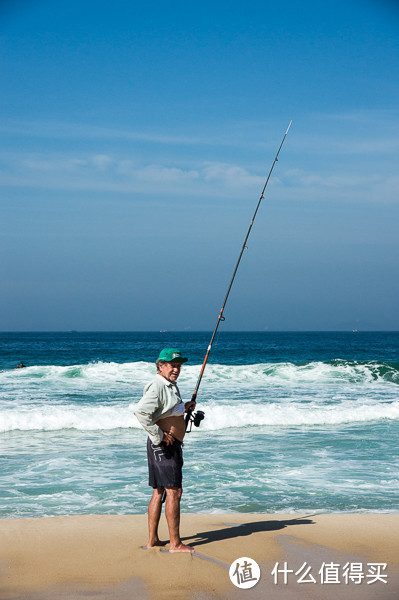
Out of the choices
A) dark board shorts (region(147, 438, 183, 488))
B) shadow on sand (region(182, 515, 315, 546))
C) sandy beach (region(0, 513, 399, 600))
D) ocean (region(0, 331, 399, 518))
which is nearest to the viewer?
sandy beach (region(0, 513, 399, 600))

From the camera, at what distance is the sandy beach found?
3.42 meters

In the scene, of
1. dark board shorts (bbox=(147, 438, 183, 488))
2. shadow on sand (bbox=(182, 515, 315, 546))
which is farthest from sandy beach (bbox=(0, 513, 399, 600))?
dark board shorts (bbox=(147, 438, 183, 488))

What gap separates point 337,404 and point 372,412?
1561 millimetres

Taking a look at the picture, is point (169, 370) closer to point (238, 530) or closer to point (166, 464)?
point (166, 464)

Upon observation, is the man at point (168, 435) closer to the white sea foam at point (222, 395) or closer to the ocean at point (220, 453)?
the ocean at point (220, 453)

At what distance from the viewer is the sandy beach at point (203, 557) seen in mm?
3421

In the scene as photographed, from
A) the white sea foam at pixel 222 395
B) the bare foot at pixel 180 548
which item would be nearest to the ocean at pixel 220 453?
the white sea foam at pixel 222 395

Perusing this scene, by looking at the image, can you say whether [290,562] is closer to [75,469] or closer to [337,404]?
[75,469]

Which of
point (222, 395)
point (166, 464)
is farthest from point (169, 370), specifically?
point (222, 395)

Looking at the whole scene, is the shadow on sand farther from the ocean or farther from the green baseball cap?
the green baseball cap

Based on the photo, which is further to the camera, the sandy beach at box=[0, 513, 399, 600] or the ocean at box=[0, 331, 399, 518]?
the ocean at box=[0, 331, 399, 518]

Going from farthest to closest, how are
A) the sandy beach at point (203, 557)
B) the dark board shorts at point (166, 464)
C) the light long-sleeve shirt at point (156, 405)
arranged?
the dark board shorts at point (166, 464)
the light long-sleeve shirt at point (156, 405)
the sandy beach at point (203, 557)

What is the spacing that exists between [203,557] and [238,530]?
0.71m

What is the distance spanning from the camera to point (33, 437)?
9.19 metres
